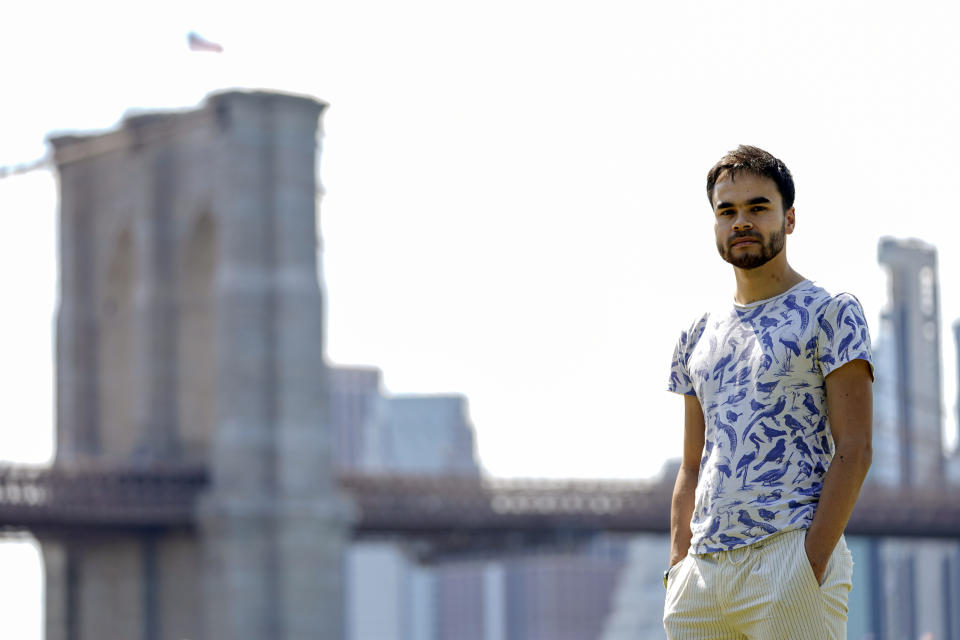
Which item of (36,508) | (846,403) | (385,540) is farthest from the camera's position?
(385,540)

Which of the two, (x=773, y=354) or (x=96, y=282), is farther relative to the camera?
(x=96, y=282)

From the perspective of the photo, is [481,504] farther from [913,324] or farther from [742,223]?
[913,324]

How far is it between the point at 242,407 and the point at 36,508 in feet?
19.0

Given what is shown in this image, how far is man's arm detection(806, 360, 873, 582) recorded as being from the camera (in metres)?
4.64

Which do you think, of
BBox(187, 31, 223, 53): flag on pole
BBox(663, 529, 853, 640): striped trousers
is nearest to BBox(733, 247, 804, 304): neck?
BBox(663, 529, 853, 640): striped trousers

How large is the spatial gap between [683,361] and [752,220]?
1.48ft

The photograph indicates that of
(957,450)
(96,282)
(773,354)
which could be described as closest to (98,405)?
(96,282)

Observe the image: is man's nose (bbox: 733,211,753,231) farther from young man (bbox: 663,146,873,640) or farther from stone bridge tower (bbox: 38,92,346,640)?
stone bridge tower (bbox: 38,92,346,640)

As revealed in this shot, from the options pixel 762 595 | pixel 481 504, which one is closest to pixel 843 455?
pixel 762 595

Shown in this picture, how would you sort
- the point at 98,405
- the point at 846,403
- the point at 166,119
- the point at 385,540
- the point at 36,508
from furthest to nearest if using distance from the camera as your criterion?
the point at 385,540
the point at 98,405
the point at 166,119
the point at 36,508
the point at 846,403

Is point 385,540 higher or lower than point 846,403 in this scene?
lower

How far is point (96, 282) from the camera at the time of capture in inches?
2441

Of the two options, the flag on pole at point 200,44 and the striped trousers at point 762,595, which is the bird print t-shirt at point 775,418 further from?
the flag on pole at point 200,44

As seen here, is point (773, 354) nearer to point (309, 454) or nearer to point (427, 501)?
point (309, 454)
